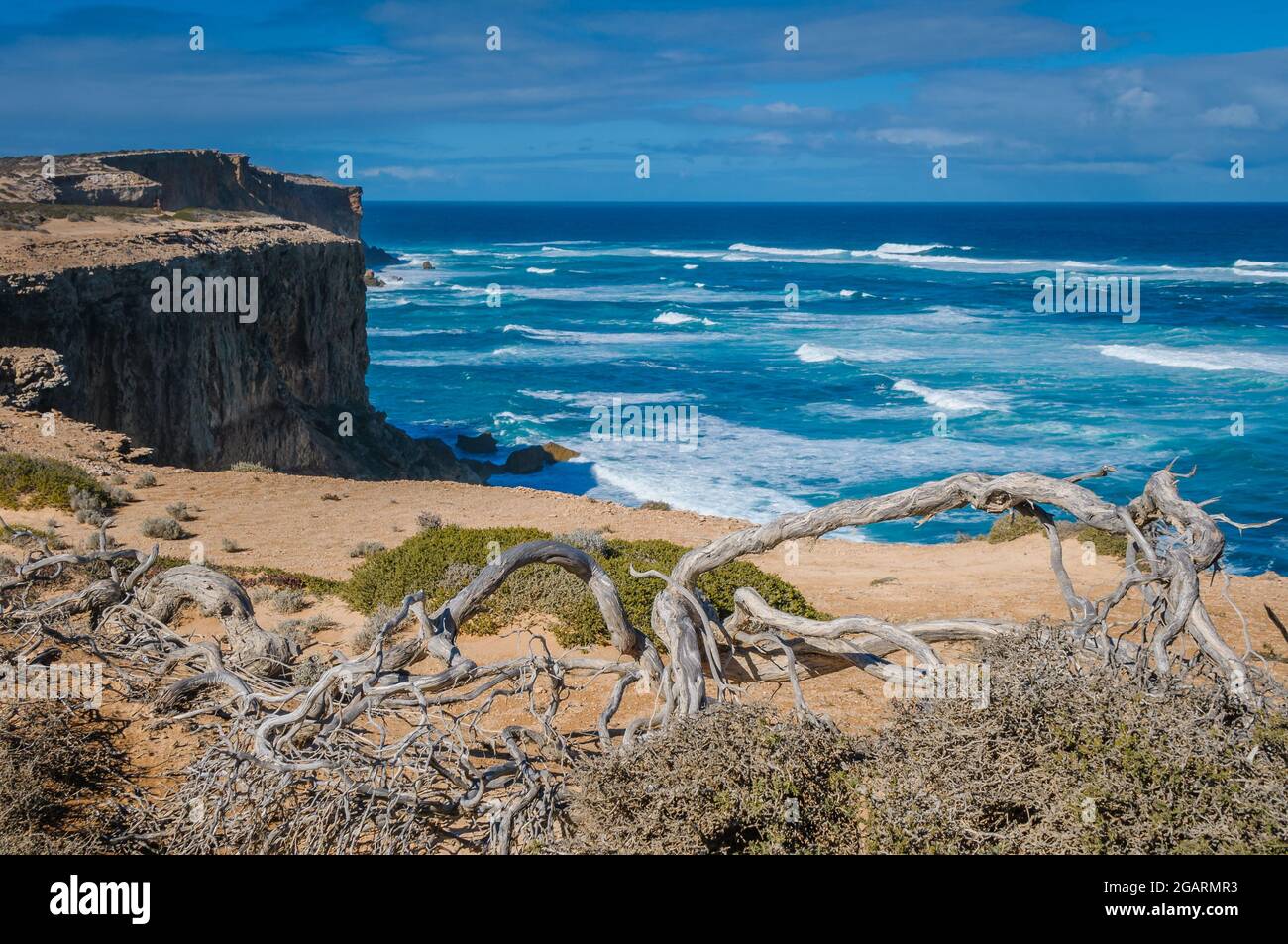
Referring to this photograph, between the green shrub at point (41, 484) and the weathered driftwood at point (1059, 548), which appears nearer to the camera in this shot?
the weathered driftwood at point (1059, 548)

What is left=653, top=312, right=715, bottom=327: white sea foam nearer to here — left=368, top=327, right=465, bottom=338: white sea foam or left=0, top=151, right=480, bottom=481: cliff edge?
left=368, top=327, right=465, bottom=338: white sea foam

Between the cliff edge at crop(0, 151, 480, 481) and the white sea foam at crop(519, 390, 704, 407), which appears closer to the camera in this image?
the cliff edge at crop(0, 151, 480, 481)

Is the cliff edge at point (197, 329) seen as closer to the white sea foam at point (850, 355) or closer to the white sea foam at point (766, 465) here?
the white sea foam at point (766, 465)

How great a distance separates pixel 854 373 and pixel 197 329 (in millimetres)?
30308

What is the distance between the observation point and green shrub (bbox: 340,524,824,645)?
10984mm

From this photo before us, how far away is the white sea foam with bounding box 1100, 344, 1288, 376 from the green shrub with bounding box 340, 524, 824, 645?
137 ft

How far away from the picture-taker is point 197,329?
2525cm

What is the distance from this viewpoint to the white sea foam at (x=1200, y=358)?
1801 inches

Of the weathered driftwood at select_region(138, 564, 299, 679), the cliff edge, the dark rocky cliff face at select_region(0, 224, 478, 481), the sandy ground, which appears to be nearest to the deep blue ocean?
the dark rocky cliff face at select_region(0, 224, 478, 481)

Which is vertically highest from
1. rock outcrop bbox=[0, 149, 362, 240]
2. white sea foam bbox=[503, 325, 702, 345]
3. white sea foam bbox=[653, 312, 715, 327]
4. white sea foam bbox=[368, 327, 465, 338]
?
rock outcrop bbox=[0, 149, 362, 240]

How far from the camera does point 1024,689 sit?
17.5ft

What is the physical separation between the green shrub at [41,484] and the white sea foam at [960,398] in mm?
31548

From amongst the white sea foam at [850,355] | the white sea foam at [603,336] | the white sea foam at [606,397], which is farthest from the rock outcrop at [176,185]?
the white sea foam at [850,355]

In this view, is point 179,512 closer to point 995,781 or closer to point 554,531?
point 554,531
